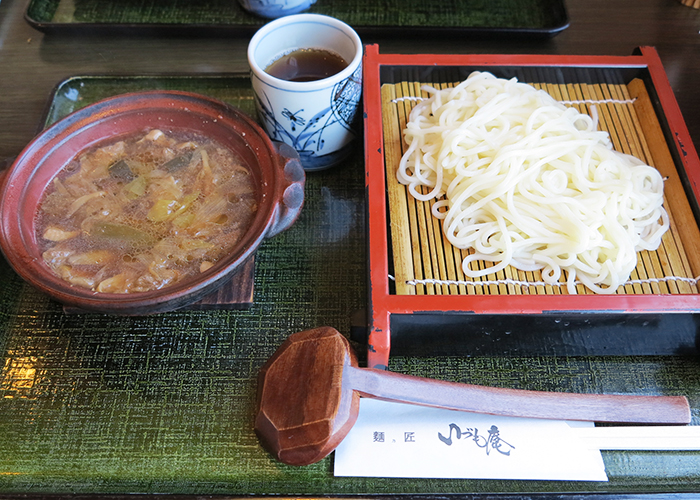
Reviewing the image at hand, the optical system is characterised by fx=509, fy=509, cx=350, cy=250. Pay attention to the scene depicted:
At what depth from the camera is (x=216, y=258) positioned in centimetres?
138

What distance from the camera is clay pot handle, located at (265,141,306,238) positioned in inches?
53.5

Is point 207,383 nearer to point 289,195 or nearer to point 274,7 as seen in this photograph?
point 289,195

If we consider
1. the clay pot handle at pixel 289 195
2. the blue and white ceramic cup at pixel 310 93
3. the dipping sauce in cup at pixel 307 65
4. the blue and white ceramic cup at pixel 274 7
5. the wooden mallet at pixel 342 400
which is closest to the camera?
the wooden mallet at pixel 342 400

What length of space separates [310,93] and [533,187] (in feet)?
2.33

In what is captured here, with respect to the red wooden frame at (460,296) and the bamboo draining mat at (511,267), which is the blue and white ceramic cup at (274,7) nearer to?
the red wooden frame at (460,296)

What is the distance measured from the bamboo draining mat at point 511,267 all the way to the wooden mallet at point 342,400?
25 centimetres

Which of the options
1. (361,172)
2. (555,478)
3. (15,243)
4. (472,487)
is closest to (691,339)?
(555,478)

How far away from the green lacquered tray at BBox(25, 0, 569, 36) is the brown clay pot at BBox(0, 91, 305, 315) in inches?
28.4

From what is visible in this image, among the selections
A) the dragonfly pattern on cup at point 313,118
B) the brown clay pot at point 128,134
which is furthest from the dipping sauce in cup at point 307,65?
the brown clay pot at point 128,134

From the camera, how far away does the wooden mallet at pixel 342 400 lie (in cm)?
117

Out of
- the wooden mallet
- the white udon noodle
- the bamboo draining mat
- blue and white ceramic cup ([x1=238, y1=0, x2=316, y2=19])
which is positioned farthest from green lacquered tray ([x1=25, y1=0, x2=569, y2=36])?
the wooden mallet

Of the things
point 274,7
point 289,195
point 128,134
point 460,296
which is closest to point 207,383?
point 289,195

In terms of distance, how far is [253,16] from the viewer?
7.29ft

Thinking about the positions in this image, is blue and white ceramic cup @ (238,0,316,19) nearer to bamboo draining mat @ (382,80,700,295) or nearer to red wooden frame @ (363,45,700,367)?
red wooden frame @ (363,45,700,367)
